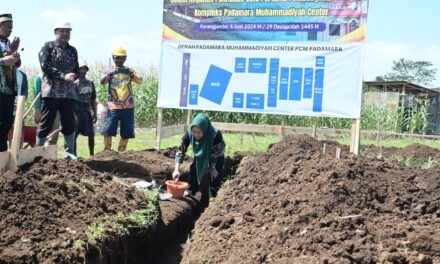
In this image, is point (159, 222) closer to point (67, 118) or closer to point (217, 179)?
point (217, 179)

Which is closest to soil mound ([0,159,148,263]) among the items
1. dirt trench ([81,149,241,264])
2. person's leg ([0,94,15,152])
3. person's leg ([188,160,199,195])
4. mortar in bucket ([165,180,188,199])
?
dirt trench ([81,149,241,264])

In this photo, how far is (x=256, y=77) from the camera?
349 inches

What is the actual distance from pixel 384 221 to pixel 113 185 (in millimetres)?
2646

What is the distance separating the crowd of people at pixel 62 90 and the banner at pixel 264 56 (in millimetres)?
1250

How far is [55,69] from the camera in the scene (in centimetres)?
655

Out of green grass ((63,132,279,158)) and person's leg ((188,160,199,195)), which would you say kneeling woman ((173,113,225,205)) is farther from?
green grass ((63,132,279,158))

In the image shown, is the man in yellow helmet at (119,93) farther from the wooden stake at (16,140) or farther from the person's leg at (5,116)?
the wooden stake at (16,140)

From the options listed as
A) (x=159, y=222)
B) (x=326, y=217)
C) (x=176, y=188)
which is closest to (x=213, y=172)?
(x=176, y=188)

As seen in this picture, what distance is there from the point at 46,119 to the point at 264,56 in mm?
3936

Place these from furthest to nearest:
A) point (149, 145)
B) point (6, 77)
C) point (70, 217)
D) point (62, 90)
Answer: point (149, 145), point (62, 90), point (6, 77), point (70, 217)

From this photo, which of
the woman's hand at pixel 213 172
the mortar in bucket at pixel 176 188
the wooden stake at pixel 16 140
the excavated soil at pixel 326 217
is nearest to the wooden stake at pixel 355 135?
the excavated soil at pixel 326 217

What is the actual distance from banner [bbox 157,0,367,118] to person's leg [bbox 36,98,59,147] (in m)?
3.06

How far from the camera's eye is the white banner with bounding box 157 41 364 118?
8312mm

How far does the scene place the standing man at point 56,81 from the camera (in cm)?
657
